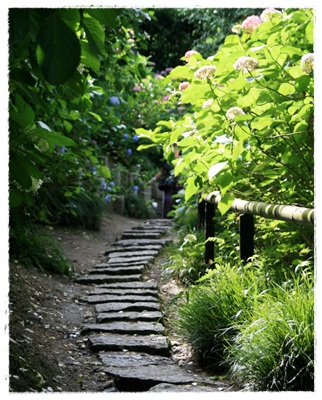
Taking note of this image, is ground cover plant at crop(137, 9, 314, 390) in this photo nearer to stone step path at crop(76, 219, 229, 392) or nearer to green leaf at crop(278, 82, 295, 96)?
green leaf at crop(278, 82, 295, 96)

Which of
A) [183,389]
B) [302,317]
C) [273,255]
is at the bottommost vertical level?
[183,389]

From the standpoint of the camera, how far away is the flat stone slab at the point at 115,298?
12.7ft

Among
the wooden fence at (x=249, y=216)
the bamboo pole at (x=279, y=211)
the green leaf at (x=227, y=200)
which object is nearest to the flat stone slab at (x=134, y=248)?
the wooden fence at (x=249, y=216)

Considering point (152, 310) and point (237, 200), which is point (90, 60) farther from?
point (152, 310)

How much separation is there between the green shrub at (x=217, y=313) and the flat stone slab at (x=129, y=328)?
12.6 inches

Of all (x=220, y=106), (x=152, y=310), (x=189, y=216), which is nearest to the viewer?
(x=220, y=106)

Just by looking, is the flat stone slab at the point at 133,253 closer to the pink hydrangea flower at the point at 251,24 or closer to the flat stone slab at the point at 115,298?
the flat stone slab at the point at 115,298

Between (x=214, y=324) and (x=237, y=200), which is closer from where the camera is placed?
(x=214, y=324)

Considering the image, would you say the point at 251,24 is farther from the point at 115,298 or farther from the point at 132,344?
the point at 115,298

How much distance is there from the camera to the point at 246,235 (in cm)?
298
